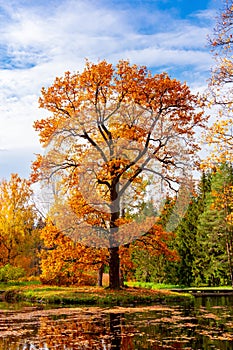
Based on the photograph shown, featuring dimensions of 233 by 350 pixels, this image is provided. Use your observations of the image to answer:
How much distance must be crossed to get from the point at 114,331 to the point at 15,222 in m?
20.2

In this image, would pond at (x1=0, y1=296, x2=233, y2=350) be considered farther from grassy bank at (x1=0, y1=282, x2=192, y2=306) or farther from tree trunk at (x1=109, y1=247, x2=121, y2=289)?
tree trunk at (x1=109, y1=247, x2=121, y2=289)

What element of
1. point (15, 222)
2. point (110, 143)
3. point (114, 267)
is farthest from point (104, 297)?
point (15, 222)

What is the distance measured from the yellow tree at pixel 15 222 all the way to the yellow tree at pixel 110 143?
10.2 metres

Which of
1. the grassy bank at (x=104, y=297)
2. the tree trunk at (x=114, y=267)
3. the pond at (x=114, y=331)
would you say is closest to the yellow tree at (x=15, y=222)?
the grassy bank at (x=104, y=297)

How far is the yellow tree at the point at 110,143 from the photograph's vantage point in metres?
17.5

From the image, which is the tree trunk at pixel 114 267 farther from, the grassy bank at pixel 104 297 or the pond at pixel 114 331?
the pond at pixel 114 331

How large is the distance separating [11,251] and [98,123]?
14101mm

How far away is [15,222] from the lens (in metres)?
27.5

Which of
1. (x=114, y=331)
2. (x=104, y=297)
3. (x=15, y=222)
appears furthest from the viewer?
(x=15, y=222)

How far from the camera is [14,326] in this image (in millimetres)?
9438

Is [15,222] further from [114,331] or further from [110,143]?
[114,331]

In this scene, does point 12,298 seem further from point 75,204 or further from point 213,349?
point 213,349

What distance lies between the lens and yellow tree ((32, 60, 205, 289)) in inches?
688

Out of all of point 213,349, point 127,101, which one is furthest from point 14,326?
point 127,101
